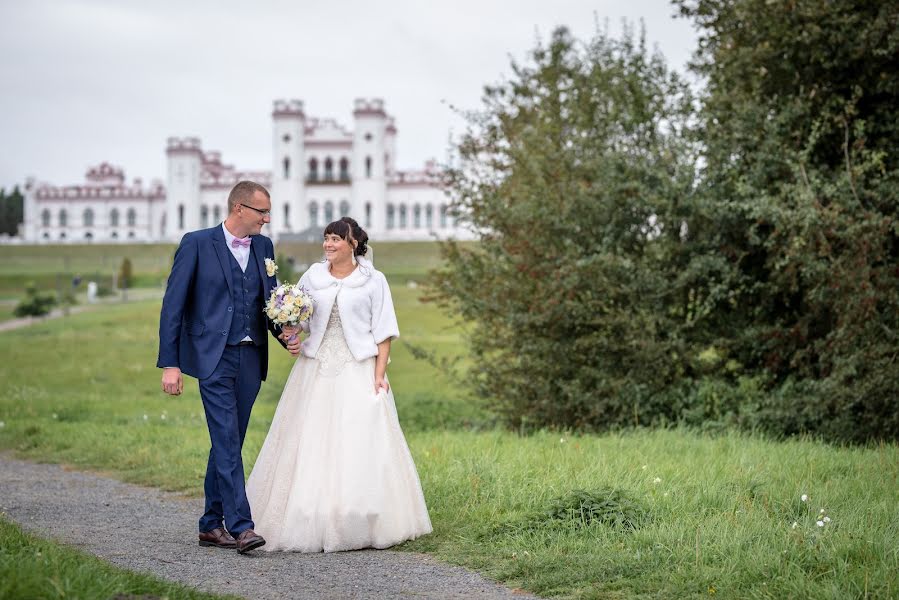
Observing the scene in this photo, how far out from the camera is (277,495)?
5551 mm

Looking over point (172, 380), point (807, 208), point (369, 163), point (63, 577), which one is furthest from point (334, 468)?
point (369, 163)

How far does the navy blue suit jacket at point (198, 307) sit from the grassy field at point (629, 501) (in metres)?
1.39

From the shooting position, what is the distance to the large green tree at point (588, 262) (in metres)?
10.0

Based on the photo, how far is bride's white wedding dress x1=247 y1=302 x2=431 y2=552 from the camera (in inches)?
213

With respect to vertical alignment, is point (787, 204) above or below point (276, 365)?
above

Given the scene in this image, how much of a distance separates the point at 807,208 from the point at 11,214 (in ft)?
408

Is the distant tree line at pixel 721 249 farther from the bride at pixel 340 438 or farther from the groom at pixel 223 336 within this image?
the groom at pixel 223 336

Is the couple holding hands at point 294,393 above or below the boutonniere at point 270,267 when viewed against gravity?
below

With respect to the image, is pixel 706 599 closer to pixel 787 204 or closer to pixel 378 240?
pixel 787 204

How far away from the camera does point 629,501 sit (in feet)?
18.5

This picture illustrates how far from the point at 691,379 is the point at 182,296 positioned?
6067 millimetres

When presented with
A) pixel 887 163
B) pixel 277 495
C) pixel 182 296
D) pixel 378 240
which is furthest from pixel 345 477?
pixel 378 240

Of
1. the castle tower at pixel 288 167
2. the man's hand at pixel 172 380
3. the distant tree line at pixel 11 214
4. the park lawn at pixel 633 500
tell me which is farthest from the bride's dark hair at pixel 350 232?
the distant tree line at pixel 11 214

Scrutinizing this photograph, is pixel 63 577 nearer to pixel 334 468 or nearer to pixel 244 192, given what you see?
pixel 334 468
